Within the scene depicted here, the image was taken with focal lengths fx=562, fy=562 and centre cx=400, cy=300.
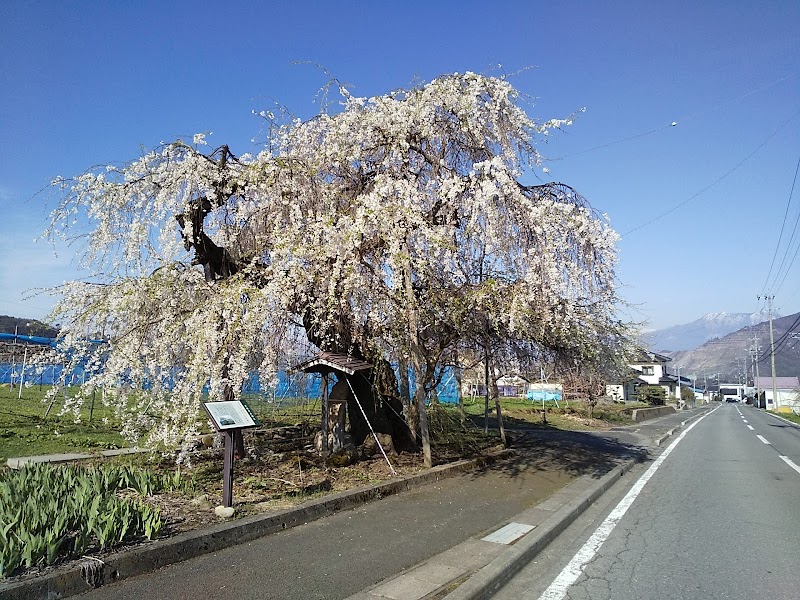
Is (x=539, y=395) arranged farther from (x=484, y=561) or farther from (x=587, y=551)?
(x=484, y=561)

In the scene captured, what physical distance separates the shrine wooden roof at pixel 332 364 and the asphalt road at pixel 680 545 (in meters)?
4.26

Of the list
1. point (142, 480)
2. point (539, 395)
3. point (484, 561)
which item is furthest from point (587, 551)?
point (539, 395)

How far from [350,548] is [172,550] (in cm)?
181

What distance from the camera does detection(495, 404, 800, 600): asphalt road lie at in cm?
546

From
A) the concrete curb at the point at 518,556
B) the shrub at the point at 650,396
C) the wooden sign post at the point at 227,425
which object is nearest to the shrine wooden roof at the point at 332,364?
the wooden sign post at the point at 227,425

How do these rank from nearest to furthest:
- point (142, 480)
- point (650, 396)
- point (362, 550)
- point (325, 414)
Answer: point (362, 550) < point (142, 480) < point (325, 414) < point (650, 396)

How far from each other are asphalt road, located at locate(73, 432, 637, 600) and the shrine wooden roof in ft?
7.47

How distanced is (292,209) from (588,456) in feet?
34.1

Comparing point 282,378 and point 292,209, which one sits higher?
point 292,209

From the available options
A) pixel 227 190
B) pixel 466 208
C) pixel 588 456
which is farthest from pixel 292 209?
pixel 588 456

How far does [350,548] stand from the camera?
6.07 meters

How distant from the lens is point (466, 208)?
33.1ft

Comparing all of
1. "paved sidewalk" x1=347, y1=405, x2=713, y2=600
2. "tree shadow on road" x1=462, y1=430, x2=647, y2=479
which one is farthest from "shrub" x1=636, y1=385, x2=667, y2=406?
"paved sidewalk" x1=347, y1=405, x2=713, y2=600

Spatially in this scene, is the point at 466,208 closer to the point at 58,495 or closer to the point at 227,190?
the point at 227,190
